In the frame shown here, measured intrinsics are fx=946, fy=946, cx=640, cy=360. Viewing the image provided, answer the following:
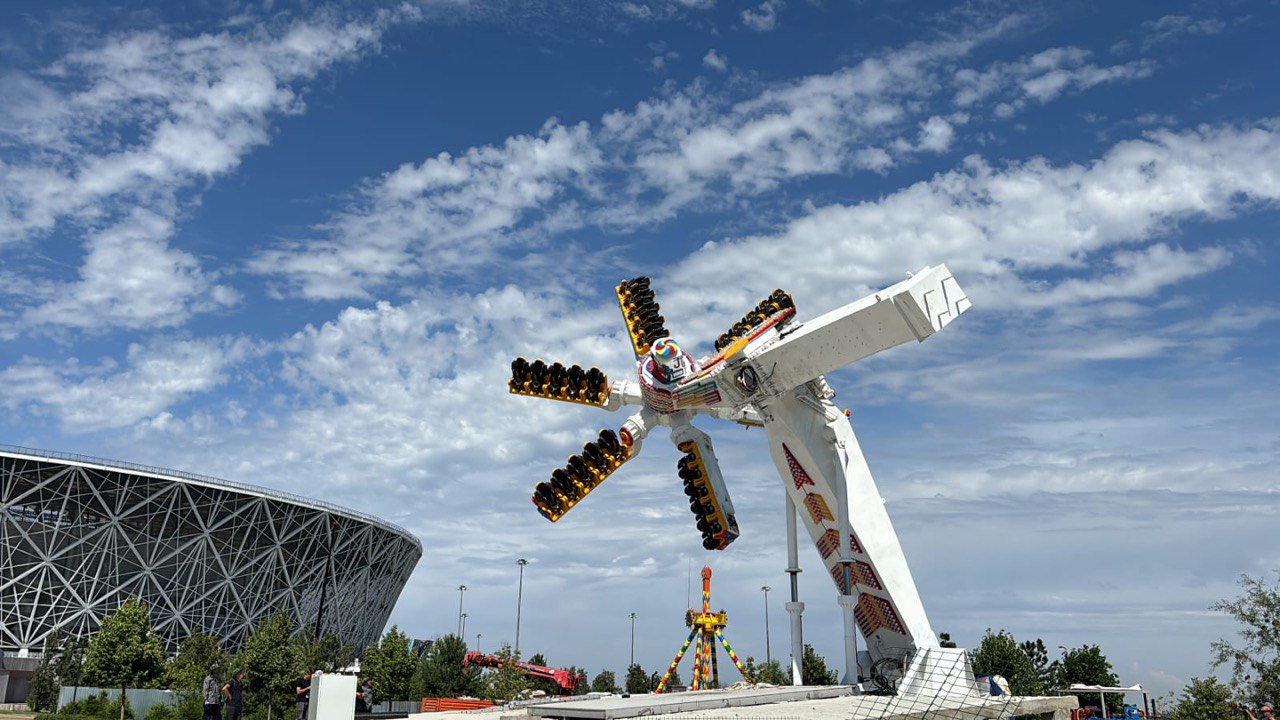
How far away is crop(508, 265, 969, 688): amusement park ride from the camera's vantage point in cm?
2858

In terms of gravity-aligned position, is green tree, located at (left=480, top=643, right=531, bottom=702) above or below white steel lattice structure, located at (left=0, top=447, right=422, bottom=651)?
below

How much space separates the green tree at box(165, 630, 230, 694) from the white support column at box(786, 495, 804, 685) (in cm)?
3335

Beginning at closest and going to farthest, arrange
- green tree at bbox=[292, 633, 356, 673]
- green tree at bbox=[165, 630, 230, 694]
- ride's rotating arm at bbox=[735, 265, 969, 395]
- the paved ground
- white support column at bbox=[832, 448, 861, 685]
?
the paved ground, ride's rotating arm at bbox=[735, 265, 969, 395], white support column at bbox=[832, 448, 861, 685], green tree at bbox=[165, 630, 230, 694], green tree at bbox=[292, 633, 356, 673]

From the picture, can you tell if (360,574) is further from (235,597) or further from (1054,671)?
(1054,671)

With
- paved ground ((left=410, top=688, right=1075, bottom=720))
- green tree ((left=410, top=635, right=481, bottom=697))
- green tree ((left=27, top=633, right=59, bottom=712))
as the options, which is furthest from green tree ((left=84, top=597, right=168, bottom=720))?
paved ground ((left=410, top=688, right=1075, bottom=720))

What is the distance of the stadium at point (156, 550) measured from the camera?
74.3 metres

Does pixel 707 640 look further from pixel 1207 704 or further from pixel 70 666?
pixel 70 666

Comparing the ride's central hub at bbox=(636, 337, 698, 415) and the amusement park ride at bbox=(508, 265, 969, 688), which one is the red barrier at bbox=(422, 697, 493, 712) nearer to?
the amusement park ride at bbox=(508, 265, 969, 688)

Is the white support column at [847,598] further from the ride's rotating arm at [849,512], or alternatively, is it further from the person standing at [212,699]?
the person standing at [212,699]

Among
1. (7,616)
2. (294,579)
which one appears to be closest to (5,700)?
(7,616)

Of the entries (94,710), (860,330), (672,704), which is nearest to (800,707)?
(672,704)

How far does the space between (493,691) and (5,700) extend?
4336 cm

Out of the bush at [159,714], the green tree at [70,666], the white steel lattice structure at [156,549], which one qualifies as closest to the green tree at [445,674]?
the white steel lattice structure at [156,549]

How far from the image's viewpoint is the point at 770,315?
33.2 metres
